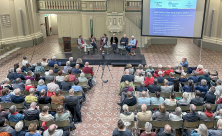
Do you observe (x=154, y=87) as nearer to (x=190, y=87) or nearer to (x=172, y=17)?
(x=190, y=87)

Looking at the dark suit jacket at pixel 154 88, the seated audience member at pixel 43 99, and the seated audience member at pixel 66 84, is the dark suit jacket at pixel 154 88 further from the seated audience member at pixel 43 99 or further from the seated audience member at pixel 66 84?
the seated audience member at pixel 43 99

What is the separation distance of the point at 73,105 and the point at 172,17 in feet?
26.7

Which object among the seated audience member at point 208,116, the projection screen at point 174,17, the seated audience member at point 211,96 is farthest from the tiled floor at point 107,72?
the seated audience member at point 211,96

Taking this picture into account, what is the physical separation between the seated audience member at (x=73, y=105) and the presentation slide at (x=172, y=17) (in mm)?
7678

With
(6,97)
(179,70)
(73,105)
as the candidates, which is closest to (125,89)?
(73,105)

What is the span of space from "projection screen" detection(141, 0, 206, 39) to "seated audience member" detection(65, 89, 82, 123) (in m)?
7.65

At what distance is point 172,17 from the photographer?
11.8m

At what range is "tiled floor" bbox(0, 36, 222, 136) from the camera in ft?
21.3

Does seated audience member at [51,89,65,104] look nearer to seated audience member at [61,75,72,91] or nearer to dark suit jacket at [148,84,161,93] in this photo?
seated audience member at [61,75,72,91]

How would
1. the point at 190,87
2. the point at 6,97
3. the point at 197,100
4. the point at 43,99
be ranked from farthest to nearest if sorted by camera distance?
the point at 190,87 → the point at 6,97 → the point at 43,99 → the point at 197,100

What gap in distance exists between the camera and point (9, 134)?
4.80 m

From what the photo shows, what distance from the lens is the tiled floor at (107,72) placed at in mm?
6500

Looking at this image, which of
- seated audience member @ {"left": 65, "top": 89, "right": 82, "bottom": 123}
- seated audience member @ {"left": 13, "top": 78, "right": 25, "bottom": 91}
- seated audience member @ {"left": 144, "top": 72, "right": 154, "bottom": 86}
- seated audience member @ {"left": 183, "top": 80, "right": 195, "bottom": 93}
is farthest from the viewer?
seated audience member @ {"left": 144, "top": 72, "right": 154, "bottom": 86}

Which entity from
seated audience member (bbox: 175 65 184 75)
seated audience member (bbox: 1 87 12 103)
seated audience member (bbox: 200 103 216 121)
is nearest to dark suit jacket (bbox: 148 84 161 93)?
seated audience member (bbox: 200 103 216 121)
